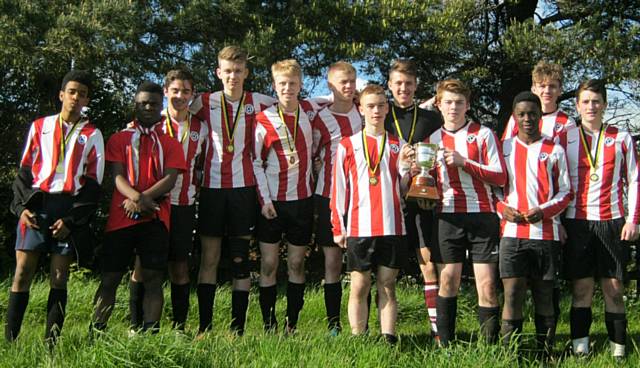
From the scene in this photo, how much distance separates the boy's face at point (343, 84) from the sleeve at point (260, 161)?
0.73 meters

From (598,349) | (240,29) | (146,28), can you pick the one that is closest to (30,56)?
(146,28)

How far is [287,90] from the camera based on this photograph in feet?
17.1

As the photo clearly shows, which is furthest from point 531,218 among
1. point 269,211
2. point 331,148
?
point 269,211

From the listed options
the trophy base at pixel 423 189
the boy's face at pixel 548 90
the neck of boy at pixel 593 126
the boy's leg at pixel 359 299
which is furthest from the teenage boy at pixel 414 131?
the neck of boy at pixel 593 126

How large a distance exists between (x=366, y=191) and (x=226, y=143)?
132cm

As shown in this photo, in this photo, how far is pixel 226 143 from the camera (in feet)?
17.1

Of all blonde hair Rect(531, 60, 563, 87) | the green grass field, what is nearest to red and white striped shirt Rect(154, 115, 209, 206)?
the green grass field

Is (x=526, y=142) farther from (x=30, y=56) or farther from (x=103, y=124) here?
(x=103, y=124)

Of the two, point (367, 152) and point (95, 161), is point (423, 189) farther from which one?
point (95, 161)

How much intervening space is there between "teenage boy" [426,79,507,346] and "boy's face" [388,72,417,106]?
0.44m

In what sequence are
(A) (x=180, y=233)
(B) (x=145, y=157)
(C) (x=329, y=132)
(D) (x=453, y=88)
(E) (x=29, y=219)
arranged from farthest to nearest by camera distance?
(C) (x=329, y=132) < (A) (x=180, y=233) < (D) (x=453, y=88) < (B) (x=145, y=157) < (E) (x=29, y=219)

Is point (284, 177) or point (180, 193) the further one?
point (284, 177)

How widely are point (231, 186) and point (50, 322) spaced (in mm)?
1689

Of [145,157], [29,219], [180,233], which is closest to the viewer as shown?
[29,219]
